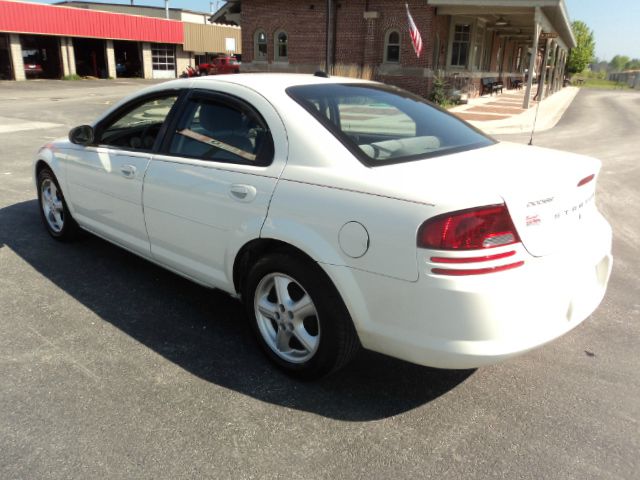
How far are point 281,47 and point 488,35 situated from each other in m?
12.7

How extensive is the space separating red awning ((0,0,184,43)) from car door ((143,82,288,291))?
38065mm

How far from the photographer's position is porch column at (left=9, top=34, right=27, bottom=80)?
116ft

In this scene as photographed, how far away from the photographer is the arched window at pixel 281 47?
27672 mm

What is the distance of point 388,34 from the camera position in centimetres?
2488

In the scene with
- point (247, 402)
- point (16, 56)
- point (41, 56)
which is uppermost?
point (41, 56)

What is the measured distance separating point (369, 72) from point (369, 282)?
76.6 ft

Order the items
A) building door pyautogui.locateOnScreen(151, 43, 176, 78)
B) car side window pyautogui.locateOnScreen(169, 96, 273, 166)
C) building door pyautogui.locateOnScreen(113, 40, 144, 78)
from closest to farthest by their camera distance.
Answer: car side window pyautogui.locateOnScreen(169, 96, 273, 166) < building door pyautogui.locateOnScreen(113, 40, 144, 78) < building door pyautogui.locateOnScreen(151, 43, 176, 78)

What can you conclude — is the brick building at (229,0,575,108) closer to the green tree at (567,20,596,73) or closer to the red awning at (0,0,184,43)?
the red awning at (0,0,184,43)

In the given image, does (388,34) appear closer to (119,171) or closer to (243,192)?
(119,171)

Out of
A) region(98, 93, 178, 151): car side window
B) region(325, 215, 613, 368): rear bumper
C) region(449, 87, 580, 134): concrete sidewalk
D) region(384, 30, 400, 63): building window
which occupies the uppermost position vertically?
region(384, 30, 400, 63): building window

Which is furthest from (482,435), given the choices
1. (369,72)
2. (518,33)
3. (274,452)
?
(518,33)

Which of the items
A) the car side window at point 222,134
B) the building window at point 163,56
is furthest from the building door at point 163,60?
the car side window at point 222,134

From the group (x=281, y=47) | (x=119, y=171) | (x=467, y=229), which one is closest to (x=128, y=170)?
(x=119, y=171)

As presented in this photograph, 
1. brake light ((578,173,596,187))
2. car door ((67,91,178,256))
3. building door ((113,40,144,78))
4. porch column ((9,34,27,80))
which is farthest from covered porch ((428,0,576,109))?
building door ((113,40,144,78))
